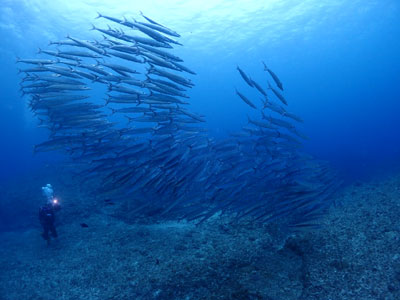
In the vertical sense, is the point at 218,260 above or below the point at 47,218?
below

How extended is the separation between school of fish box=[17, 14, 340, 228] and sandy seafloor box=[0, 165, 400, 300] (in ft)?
1.89

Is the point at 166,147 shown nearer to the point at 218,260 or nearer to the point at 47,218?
the point at 218,260

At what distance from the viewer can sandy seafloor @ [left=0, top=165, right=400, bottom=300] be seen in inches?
158

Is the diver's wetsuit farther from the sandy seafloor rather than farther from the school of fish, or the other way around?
the school of fish

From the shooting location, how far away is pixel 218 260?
5.04 m

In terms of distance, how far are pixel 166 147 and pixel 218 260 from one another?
2.88 m

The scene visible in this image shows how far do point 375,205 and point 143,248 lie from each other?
236 inches

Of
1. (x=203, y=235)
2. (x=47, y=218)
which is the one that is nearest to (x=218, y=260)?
(x=203, y=235)

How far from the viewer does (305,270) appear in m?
4.36

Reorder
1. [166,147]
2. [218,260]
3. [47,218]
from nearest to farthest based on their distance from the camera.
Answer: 1. [218,260]
2. [166,147]
3. [47,218]

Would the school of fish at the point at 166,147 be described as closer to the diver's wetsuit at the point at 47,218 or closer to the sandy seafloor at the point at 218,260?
the sandy seafloor at the point at 218,260

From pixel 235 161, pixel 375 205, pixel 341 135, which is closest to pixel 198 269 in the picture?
pixel 235 161

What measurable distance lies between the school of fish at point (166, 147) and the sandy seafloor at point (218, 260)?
1.89 ft

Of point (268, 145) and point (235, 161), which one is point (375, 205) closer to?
point (268, 145)
